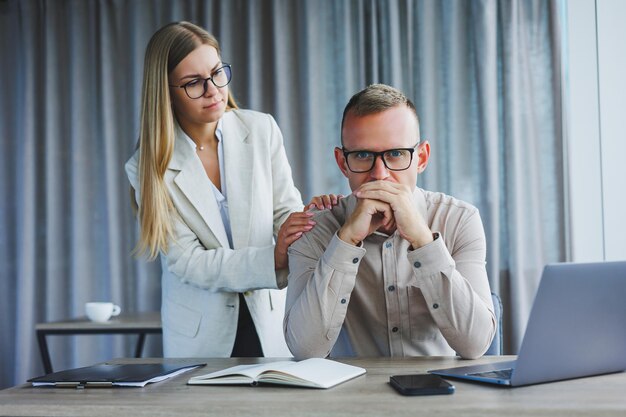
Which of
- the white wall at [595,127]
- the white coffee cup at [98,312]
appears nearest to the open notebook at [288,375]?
the white coffee cup at [98,312]

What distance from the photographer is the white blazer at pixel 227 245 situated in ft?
6.47

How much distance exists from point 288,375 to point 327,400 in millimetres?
137

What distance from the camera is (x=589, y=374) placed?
1.25 m

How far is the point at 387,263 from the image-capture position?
1.67 meters

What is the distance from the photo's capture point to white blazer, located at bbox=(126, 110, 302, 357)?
77.7 inches

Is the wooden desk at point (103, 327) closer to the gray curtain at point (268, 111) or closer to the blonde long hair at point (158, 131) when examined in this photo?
the gray curtain at point (268, 111)

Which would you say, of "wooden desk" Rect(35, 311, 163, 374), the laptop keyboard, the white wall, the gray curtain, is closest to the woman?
the laptop keyboard

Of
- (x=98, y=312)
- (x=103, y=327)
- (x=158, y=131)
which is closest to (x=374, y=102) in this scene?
(x=158, y=131)

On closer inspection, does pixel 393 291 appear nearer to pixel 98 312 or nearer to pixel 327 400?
pixel 327 400

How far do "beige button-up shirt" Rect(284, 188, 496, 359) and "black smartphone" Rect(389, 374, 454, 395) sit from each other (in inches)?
12.4

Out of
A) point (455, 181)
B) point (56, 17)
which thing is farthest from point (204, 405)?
point (56, 17)

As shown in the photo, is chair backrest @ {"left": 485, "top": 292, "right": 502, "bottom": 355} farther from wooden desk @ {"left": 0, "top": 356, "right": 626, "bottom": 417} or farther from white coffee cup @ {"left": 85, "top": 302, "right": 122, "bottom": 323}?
white coffee cup @ {"left": 85, "top": 302, "right": 122, "bottom": 323}

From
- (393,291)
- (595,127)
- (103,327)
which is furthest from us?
(595,127)

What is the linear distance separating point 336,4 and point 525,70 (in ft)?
3.67
